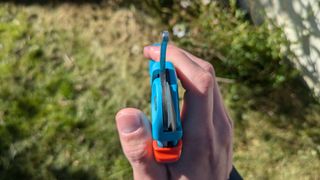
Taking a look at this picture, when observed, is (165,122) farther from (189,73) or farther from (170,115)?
(189,73)

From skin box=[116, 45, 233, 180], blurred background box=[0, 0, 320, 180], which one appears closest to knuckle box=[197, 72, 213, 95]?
skin box=[116, 45, 233, 180]

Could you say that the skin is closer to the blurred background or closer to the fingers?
the fingers

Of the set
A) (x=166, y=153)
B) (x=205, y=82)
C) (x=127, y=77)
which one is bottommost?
(x=127, y=77)

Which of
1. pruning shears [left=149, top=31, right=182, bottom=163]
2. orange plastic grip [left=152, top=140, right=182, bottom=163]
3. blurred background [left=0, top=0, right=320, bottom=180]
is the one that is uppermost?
pruning shears [left=149, top=31, right=182, bottom=163]

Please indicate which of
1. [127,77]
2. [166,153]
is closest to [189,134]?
[166,153]

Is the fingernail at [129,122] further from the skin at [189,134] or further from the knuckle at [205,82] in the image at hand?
the knuckle at [205,82]

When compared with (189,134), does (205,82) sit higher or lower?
higher

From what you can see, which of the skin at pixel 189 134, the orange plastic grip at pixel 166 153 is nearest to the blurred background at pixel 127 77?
the skin at pixel 189 134

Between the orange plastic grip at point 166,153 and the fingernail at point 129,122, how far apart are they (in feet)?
0.24

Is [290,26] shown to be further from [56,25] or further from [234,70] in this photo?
[56,25]

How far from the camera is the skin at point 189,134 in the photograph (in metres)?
1.27

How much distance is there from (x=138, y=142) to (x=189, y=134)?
0.15 meters

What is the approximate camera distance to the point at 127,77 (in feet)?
13.2

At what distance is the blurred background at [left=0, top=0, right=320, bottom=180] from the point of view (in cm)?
361
